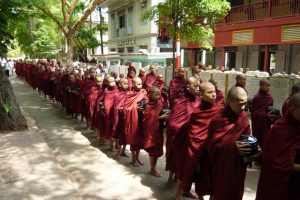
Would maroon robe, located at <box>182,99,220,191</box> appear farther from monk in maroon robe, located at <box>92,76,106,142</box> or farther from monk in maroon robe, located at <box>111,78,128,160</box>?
monk in maroon robe, located at <box>92,76,106,142</box>

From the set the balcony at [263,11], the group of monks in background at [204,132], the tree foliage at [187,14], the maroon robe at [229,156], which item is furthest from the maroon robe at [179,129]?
the balcony at [263,11]

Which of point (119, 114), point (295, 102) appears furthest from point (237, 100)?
point (119, 114)

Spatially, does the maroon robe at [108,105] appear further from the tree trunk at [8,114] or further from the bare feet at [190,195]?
the bare feet at [190,195]

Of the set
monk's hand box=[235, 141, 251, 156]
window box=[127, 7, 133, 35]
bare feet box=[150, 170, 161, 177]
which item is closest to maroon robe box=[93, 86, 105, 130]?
bare feet box=[150, 170, 161, 177]

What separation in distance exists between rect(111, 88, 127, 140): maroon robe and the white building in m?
11.8

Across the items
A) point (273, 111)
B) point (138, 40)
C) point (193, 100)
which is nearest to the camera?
point (193, 100)

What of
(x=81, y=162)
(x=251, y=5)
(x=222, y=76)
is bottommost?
(x=81, y=162)

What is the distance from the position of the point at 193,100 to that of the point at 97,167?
2.38 metres

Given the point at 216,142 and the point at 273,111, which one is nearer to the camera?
the point at 216,142

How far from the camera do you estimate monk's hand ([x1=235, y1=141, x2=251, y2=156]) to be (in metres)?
3.15

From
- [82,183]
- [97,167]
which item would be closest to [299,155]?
[82,183]

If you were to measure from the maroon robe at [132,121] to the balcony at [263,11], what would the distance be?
34.1 ft

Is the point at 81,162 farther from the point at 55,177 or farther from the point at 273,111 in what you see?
the point at 273,111

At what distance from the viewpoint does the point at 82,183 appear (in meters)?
5.45
